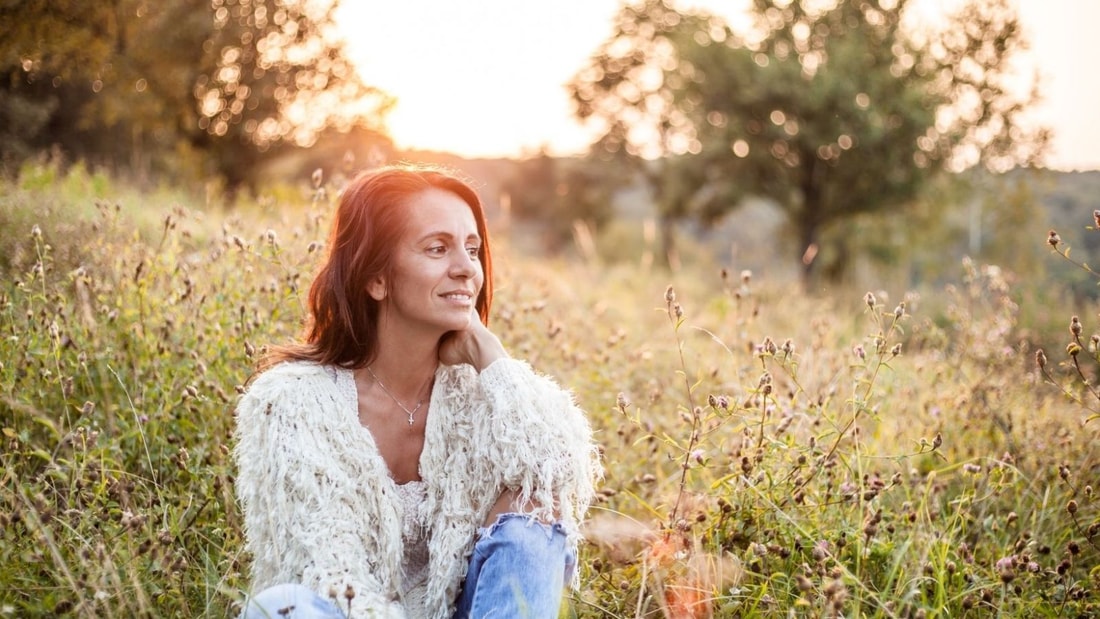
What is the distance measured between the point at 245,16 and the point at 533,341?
12243mm

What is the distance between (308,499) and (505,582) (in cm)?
60

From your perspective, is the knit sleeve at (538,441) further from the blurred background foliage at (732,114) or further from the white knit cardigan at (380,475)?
the blurred background foliage at (732,114)

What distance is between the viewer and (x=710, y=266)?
16.2 m

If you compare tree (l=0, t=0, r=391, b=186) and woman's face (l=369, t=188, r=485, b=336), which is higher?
tree (l=0, t=0, r=391, b=186)

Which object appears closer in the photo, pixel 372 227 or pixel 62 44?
pixel 372 227

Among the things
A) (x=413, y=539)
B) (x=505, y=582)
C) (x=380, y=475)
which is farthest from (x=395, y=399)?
(x=505, y=582)

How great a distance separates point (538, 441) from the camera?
2.35 metres

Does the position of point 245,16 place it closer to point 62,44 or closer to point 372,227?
point 62,44

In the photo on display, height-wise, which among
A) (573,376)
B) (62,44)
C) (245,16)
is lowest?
(573,376)

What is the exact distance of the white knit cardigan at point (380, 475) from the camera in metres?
2.11

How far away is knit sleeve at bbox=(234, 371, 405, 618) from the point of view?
207cm

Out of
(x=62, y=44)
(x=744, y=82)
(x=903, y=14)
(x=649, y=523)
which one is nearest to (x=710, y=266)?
(x=744, y=82)

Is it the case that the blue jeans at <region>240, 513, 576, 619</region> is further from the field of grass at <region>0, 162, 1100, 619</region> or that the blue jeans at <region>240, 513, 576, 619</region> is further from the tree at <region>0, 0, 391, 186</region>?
the tree at <region>0, 0, 391, 186</region>

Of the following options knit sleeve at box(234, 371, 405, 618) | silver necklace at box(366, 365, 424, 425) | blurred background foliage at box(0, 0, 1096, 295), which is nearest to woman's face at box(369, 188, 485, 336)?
silver necklace at box(366, 365, 424, 425)
